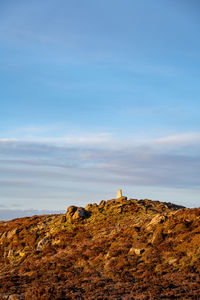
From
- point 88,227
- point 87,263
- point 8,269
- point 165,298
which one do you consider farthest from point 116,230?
point 165,298

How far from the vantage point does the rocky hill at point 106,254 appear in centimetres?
1747

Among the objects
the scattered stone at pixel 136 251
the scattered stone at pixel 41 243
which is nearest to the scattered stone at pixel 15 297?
the scattered stone at pixel 136 251

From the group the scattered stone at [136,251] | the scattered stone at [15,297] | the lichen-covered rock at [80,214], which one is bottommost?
the scattered stone at [15,297]

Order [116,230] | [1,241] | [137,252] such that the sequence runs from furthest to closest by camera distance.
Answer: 1. [1,241]
2. [116,230]
3. [137,252]

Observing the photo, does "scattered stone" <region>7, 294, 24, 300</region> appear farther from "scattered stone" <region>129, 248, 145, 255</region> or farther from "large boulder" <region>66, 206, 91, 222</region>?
"large boulder" <region>66, 206, 91, 222</region>

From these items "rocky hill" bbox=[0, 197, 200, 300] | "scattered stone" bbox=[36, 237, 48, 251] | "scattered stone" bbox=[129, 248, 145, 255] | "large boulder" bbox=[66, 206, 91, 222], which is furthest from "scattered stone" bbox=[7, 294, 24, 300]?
"large boulder" bbox=[66, 206, 91, 222]

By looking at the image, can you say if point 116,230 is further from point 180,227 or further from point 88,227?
point 180,227

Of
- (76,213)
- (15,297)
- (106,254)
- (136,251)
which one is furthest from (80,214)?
(15,297)

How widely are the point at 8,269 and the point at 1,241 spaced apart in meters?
11.8

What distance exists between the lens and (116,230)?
107 feet

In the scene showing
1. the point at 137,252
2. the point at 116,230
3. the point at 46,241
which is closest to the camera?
the point at 137,252

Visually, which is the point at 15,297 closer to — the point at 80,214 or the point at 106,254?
the point at 106,254

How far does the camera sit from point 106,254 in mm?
26234

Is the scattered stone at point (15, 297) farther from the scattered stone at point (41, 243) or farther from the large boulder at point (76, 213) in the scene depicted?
the large boulder at point (76, 213)
